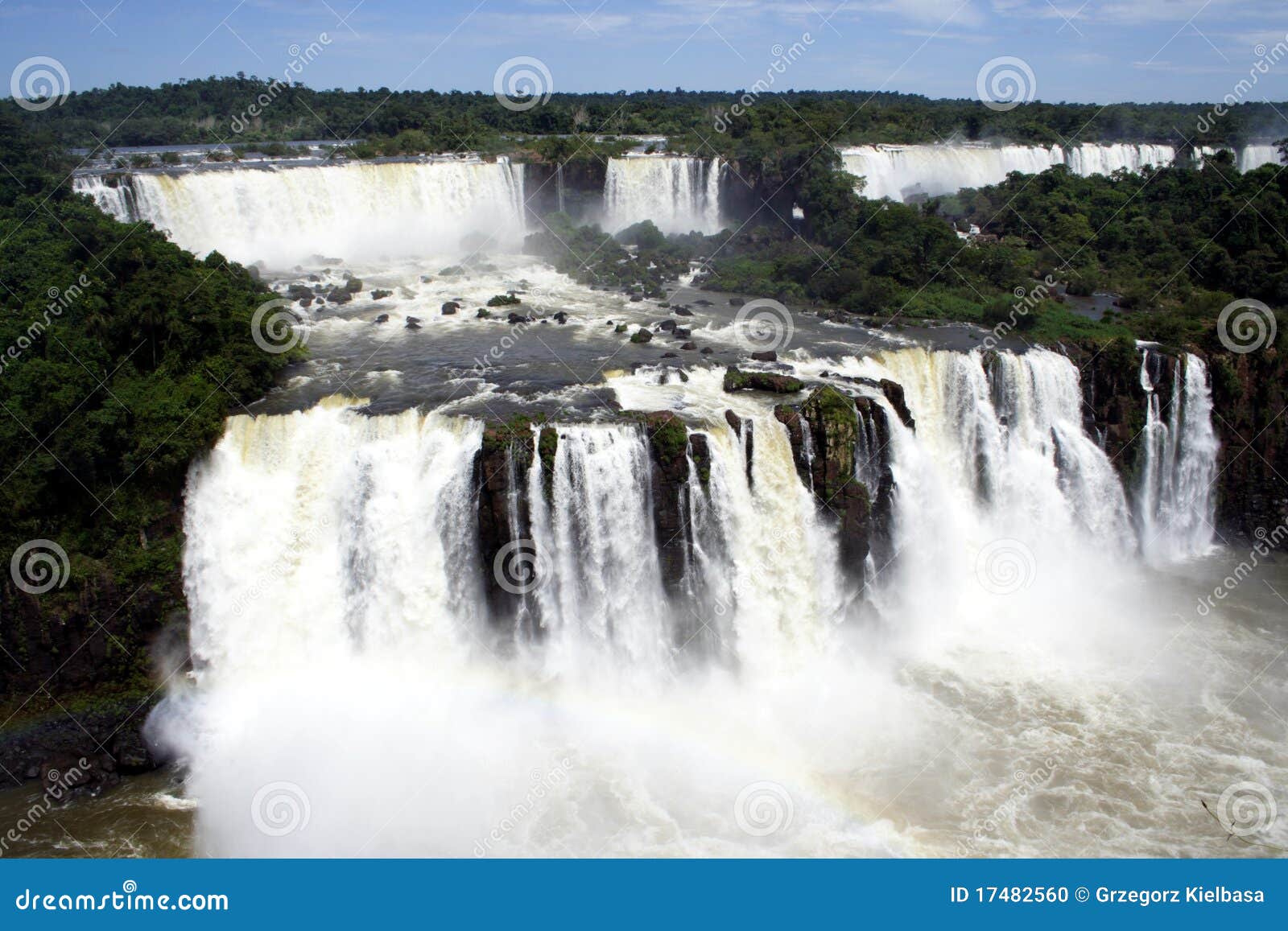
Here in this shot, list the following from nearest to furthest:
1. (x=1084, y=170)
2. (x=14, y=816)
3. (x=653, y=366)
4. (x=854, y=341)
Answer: (x=14, y=816) → (x=653, y=366) → (x=854, y=341) → (x=1084, y=170)

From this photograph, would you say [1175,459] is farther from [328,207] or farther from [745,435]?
[328,207]

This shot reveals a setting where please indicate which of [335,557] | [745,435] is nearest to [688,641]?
[745,435]

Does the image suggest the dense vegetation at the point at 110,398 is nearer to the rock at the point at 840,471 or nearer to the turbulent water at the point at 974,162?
the rock at the point at 840,471

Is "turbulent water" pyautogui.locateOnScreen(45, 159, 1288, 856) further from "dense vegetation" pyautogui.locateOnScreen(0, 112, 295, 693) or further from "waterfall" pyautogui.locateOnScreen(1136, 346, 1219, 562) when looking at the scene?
"waterfall" pyautogui.locateOnScreen(1136, 346, 1219, 562)

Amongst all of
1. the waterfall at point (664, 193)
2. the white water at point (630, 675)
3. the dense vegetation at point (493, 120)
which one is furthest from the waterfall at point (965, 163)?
the white water at point (630, 675)

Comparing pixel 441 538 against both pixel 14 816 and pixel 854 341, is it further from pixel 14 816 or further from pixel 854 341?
pixel 854 341

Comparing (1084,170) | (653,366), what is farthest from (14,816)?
(1084,170)

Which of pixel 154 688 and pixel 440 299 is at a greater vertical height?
pixel 440 299
